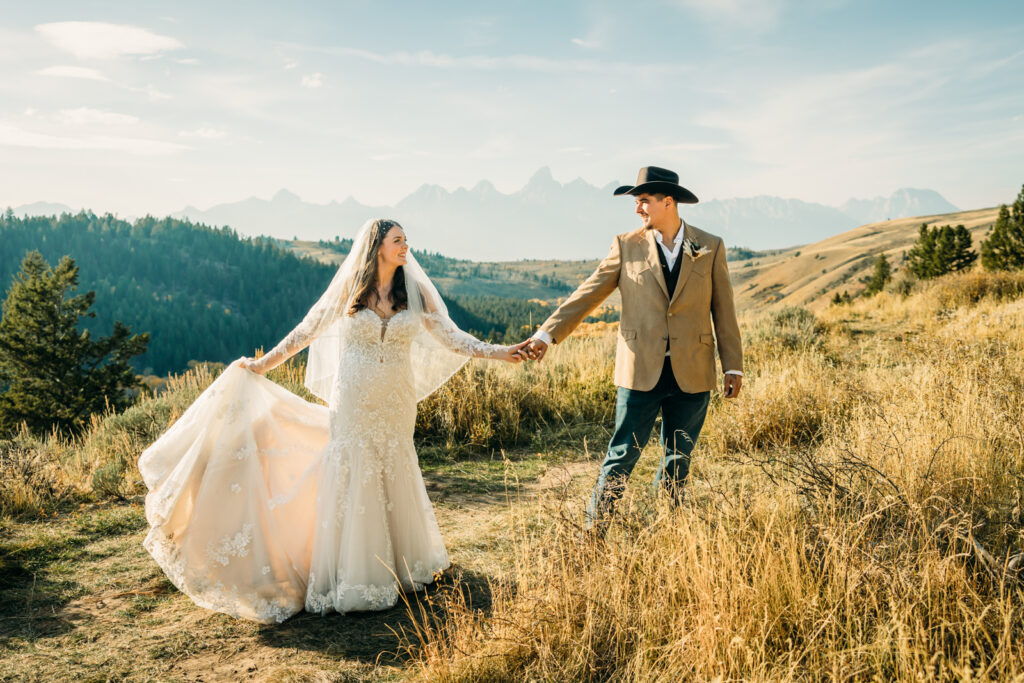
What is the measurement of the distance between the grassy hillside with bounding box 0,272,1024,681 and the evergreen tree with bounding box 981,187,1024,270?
17.1 metres

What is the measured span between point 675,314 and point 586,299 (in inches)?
24.2

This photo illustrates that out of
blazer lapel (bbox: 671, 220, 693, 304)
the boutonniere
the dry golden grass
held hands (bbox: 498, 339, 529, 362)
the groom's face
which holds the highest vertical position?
the groom's face

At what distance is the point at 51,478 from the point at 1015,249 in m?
25.4

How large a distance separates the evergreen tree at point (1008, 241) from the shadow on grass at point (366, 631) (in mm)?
22693

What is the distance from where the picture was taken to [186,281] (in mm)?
160375

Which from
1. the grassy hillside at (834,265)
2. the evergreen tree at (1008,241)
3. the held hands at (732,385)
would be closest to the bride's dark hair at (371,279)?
the held hands at (732,385)

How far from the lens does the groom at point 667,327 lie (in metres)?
3.88

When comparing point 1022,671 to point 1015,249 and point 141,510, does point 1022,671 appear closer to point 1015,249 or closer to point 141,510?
point 141,510

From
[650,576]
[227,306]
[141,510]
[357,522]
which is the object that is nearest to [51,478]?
[141,510]

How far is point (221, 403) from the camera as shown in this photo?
4297mm

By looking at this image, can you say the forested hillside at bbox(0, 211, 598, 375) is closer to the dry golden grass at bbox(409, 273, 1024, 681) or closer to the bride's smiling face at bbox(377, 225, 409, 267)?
the bride's smiling face at bbox(377, 225, 409, 267)

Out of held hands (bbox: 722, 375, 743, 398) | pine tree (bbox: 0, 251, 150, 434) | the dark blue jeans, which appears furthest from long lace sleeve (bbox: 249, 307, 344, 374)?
pine tree (bbox: 0, 251, 150, 434)

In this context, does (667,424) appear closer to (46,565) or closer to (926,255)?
(46,565)

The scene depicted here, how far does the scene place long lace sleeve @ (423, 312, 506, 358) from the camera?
442 centimetres
